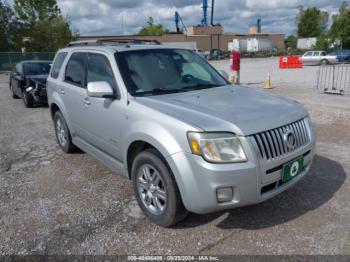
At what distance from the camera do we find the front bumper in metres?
2.74

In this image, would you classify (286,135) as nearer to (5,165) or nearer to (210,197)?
(210,197)

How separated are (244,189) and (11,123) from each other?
7432mm

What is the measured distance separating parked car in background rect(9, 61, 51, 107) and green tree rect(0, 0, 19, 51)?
32869 millimetres

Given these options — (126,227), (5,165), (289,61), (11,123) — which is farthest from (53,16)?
(126,227)

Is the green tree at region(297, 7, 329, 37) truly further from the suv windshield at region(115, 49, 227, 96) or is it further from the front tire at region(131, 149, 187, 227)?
the front tire at region(131, 149, 187, 227)

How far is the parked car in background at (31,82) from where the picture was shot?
10289 mm

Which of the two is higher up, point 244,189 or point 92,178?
point 244,189

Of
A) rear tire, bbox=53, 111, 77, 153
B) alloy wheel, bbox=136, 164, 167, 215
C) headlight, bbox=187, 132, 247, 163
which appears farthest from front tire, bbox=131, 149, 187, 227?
rear tire, bbox=53, 111, 77, 153

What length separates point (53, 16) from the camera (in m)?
41.2

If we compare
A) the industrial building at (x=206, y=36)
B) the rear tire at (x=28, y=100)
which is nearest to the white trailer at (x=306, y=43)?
the industrial building at (x=206, y=36)

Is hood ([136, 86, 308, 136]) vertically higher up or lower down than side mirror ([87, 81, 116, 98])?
lower down

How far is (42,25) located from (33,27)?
1350 mm

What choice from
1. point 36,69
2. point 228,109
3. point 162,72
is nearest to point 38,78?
point 36,69

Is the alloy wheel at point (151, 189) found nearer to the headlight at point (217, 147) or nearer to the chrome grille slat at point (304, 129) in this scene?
the headlight at point (217, 147)
